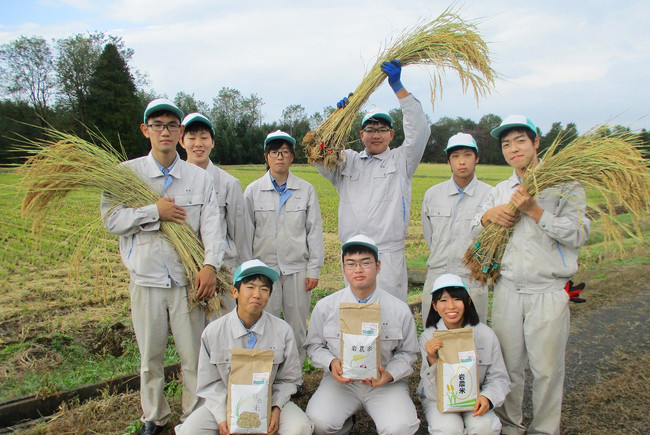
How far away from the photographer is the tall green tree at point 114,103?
108ft

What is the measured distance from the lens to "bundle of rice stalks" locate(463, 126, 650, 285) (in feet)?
8.33

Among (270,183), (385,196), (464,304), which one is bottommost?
(464,304)

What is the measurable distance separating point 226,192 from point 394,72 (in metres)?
1.58

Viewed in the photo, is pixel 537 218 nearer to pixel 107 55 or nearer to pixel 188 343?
pixel 188 343

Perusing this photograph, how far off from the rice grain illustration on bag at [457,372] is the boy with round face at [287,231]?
1.33 metres

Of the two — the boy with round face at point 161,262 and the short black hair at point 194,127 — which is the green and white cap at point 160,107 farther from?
the short black hair at point 194,127

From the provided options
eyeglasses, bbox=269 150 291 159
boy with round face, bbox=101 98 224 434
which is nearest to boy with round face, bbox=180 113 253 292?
eyeglasses, bbox=269 150 291 159

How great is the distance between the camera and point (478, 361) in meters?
2.76

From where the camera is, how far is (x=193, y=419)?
105 inches

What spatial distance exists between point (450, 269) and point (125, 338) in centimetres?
314

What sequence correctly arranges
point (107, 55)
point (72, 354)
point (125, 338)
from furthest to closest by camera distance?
1. point (107, 55)
2. point (125, 338)
3. point (72, 354)

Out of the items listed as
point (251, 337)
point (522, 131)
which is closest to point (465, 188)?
point (522, 131)

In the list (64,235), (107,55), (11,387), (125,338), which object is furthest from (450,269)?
(107,55)

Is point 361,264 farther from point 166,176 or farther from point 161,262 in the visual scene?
point 166,176
